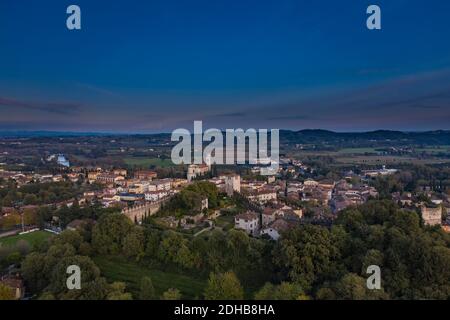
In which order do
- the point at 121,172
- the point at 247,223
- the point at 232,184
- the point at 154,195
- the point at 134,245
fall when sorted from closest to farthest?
1. the point at 134,245
2. the point at 247,223
3. the point at 154,195
4. the point at 232,184
5. the point at 121,172

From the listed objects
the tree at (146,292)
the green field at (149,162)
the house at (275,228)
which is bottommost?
the tree at (146,292)

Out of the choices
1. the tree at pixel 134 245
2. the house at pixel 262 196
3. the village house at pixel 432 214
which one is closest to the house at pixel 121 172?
the house at pixel 262 196

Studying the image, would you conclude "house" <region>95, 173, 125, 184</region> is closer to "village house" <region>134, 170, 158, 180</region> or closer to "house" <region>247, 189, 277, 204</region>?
"village house" <region>134, 170, 158, 180</region>

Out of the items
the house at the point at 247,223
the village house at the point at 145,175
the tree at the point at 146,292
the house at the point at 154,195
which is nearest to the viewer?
the tree at the point at 146,292

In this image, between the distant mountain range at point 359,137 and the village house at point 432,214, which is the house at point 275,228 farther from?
the distant mountain range at point 359,137

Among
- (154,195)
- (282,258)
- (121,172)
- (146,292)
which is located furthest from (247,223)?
(121,172)

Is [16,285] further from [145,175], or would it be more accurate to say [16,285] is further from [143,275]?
[145,175]

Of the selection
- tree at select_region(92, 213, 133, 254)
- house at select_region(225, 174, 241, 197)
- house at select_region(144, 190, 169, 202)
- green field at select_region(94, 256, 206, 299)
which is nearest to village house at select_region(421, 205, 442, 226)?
house at select_region(225, 174, 241, 197)
